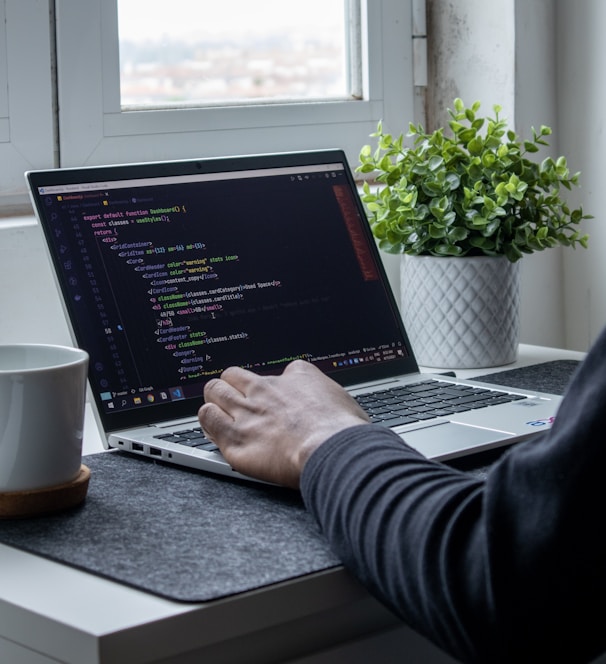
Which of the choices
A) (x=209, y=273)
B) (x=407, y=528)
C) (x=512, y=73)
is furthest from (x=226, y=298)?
(x=512, y=73)

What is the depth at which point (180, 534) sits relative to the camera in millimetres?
800

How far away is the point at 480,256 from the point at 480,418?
1.14ft

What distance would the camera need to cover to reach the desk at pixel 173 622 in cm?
66

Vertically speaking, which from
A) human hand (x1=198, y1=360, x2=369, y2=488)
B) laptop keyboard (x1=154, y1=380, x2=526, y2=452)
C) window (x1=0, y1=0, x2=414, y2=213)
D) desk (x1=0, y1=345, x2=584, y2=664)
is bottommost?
desk (x1=0, y1=345, x2=584, y2=664)

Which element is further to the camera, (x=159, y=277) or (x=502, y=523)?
(x=159, y=277)

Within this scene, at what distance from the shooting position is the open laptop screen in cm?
109

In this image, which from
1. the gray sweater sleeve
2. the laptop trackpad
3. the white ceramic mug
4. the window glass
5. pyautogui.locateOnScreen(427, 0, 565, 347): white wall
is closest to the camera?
the gray sweater sleeve

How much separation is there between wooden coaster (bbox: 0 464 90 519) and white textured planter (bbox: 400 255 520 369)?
0.62 m

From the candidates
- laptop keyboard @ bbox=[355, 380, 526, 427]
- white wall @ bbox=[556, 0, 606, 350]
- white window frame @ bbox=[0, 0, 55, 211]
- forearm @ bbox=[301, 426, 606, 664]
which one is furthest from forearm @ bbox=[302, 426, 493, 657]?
white wall @ bbox=[556, 0, 606, 350]

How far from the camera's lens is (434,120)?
5.68 ft

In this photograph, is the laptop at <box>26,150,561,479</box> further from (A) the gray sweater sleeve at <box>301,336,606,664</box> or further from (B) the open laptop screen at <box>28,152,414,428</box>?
(A) the gray sweater sleeve at <box>301,336,606,664</box>

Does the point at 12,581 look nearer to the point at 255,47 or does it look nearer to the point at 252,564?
the point at 252,564

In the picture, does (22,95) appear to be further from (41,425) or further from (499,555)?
(499,555)

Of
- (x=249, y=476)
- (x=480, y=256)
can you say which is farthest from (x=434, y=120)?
(x=249, y=476)
